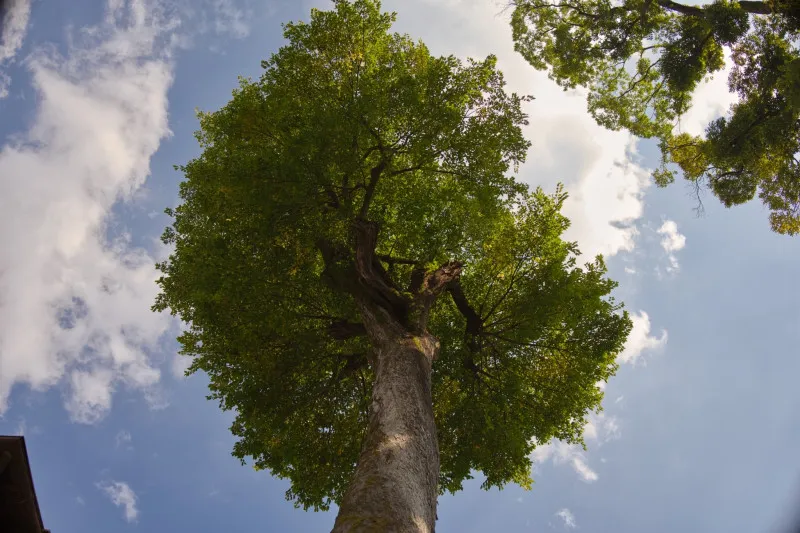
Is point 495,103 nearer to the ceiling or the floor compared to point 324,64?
nearer to the floor

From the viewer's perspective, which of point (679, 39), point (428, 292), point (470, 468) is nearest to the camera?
point (428, 292)

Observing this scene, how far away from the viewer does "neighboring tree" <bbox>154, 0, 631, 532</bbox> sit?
8.69m

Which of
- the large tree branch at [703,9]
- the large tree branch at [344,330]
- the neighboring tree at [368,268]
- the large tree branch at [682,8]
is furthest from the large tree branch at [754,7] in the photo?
the large tree branch at [344,330]

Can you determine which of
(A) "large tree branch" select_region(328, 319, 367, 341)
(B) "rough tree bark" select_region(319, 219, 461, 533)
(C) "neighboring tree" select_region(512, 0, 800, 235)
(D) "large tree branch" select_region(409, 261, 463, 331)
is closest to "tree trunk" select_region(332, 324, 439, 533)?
(B) "rough tree bark" select_region(319, 219, 461, 533)

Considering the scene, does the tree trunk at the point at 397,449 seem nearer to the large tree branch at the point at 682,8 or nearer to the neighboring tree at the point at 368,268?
the neighboring tree at the point at 368,268

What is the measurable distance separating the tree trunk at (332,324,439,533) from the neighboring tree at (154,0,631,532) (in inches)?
12.7

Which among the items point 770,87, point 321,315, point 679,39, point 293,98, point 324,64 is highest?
point 679,39

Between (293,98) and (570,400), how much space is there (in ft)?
31.9

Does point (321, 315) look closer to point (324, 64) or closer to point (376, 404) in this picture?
point (376, 404)

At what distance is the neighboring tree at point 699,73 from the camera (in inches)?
455

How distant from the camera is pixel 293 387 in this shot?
991 cm

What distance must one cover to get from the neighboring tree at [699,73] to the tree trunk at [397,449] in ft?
34.8

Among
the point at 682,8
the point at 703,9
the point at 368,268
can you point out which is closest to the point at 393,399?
the point at 368,268

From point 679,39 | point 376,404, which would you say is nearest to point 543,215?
point 376,404
